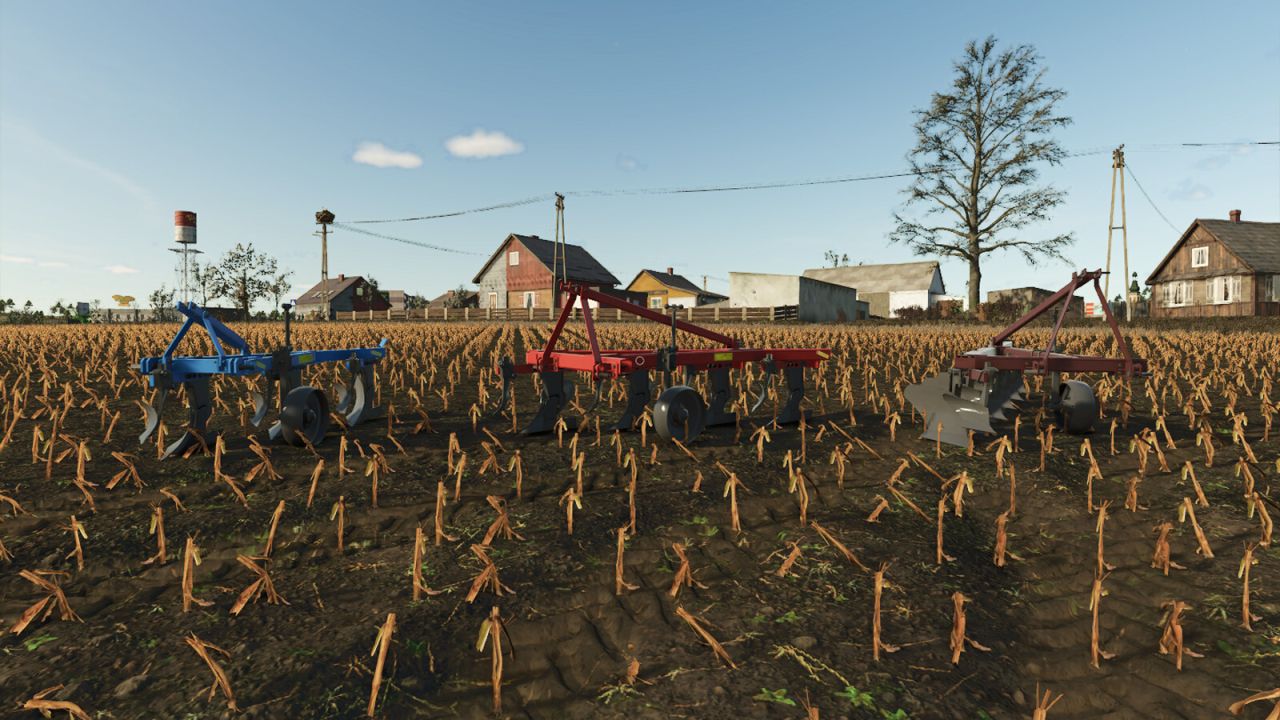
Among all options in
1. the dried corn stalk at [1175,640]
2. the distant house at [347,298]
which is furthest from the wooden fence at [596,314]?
the dried corn stalk at [1175,640]

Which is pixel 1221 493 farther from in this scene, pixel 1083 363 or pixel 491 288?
pixel 491 288

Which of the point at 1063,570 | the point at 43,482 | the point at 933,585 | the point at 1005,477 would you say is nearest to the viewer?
the point at 933,585

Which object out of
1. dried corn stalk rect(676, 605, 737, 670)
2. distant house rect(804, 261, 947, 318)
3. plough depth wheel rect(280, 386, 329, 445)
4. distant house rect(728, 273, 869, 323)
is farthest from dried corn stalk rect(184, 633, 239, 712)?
distant house rect(804, 261, 947, 318)

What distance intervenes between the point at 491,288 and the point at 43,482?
5035cm

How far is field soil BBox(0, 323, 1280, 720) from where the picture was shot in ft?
7.93

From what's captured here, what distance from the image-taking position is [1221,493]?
4.72m

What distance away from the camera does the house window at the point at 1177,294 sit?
4131cm

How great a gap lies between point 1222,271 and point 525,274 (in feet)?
156

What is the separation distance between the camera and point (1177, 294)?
139ft

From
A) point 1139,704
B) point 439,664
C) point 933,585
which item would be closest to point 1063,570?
point 933,585

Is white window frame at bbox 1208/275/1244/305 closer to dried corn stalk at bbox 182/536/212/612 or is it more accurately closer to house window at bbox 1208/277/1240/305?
house window at bbox 1208/277/1240/305

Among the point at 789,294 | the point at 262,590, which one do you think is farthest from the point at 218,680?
the point at 789,294

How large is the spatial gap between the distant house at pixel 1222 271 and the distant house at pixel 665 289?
34.4 metres

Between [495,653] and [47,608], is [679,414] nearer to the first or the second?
[495,653]
